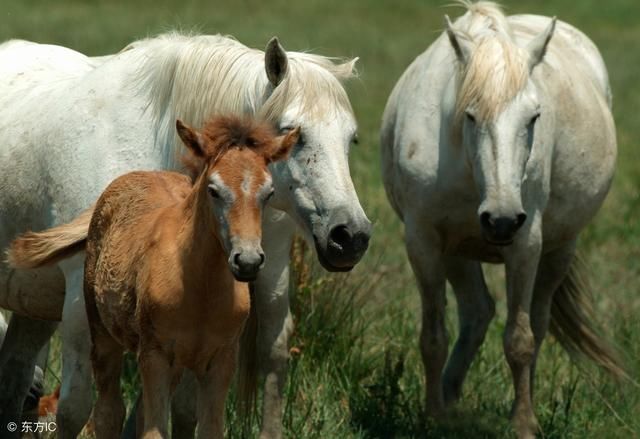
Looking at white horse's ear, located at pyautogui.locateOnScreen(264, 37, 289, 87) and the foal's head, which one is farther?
white horse's ear, located at pyautogui.locateOnScreen(264, 37, 289, 87)

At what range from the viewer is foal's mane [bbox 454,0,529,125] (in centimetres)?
591

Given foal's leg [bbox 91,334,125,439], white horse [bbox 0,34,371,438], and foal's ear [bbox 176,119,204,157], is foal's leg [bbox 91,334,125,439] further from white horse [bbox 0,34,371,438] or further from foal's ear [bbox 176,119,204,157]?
foal's ear [bbox 176,119,204,157]

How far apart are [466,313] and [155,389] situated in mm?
3457

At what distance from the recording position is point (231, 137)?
13.2 feet

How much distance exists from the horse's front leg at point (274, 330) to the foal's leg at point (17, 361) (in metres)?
1.20

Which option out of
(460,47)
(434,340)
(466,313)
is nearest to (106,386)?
(434,340)

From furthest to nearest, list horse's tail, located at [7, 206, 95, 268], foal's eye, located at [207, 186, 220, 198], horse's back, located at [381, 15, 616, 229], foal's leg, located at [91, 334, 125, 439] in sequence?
horse's back, located at [381, 15, 616, 229] < horse's tail, located at [7, 206, 95, 268] < foal's leg, located at [91, 334, 125, 439] < foal's eye, located at [207, 186, 220, 198]

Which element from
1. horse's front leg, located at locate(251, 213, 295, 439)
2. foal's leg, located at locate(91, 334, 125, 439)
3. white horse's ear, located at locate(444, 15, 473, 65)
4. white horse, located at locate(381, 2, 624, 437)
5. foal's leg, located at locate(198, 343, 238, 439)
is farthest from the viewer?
white horse's ear, located at locate(444, 15, 473, 65)

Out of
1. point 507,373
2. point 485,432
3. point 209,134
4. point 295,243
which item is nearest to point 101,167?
point 209,134

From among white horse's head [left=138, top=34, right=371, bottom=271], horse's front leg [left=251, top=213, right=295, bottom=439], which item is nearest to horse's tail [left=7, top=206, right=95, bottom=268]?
white horse's head [left=138, top=34, right=371, bottom=271]

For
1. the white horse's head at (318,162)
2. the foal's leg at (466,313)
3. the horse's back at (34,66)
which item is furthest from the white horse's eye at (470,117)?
the horse's back at (34,66)

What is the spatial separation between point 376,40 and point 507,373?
1676cm

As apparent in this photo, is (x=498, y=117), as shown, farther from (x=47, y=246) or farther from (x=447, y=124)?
(x=47, y=246)

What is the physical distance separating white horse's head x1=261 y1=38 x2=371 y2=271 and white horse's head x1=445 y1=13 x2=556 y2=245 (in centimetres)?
105
